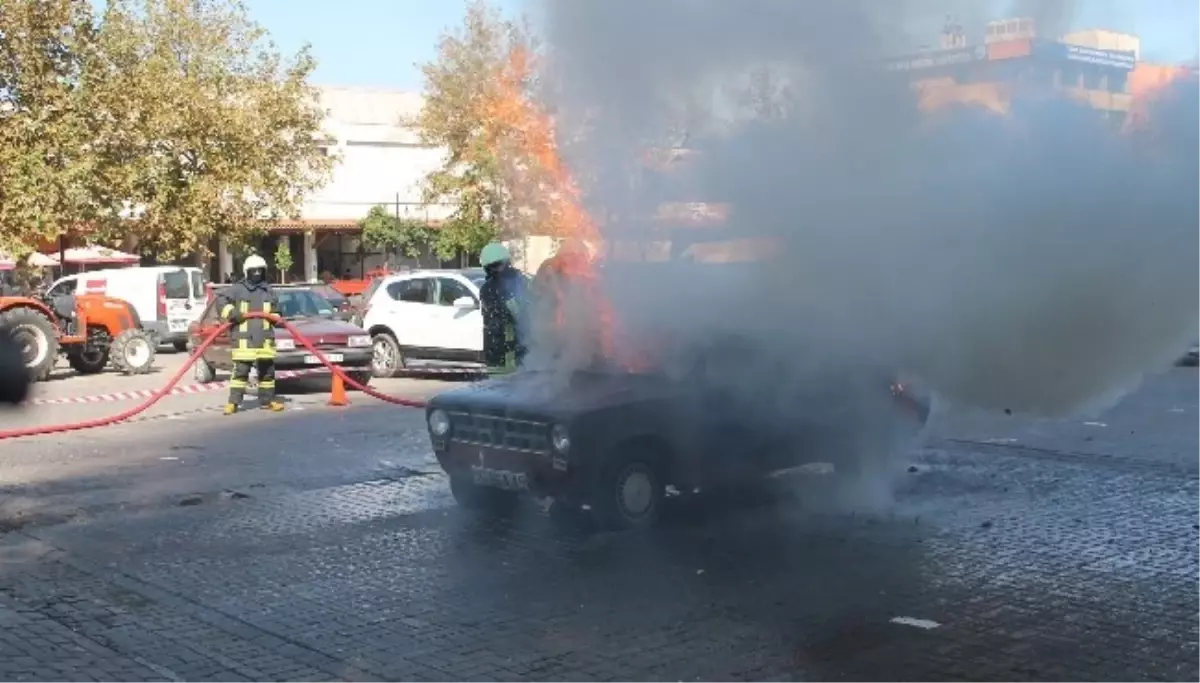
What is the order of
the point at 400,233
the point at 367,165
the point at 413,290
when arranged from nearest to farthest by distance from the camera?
the point at 413,290, the point at 400,233, the point at 367,165

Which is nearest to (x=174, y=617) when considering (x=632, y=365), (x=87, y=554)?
(x=87, y=554)

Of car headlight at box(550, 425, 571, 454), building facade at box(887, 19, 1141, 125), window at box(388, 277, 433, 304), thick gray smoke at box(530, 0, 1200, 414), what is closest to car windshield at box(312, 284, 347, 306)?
window at box(388, 277, 433, 304)

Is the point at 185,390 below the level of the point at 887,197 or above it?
below

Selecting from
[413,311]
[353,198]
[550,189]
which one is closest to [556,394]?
[550,189]

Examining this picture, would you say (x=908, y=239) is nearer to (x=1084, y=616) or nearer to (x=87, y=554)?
(x=1084, y=616)

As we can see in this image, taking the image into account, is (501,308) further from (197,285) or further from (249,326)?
(197,285)

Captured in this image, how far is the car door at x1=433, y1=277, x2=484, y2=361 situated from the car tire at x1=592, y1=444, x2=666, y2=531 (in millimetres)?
10774

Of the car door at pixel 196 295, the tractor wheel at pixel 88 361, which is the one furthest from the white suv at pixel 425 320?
the car door at pixel 196 295

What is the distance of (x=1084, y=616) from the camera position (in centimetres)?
637

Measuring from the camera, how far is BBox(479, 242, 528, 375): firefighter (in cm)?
1124

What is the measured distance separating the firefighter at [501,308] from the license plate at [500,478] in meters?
2.59

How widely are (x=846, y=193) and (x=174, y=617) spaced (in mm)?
4902

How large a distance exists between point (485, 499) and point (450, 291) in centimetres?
1093

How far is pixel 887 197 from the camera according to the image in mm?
7977
